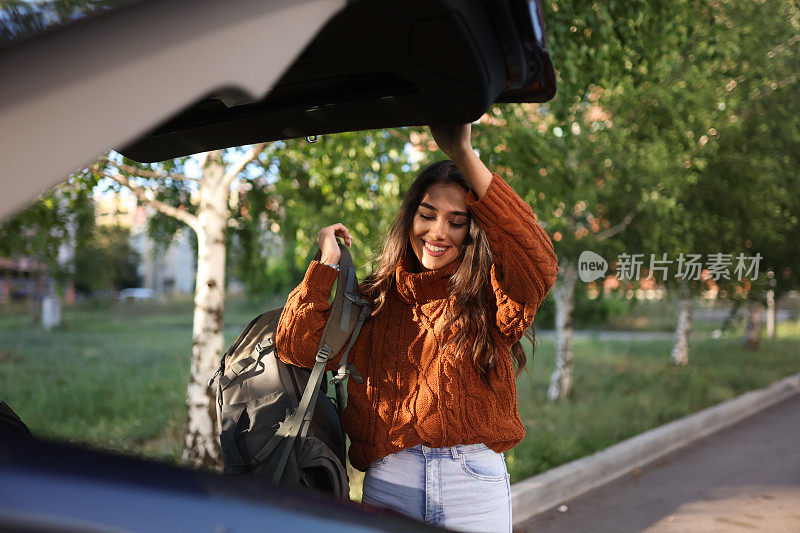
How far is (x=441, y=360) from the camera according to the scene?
2.12m

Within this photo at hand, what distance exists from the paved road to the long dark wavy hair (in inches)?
135

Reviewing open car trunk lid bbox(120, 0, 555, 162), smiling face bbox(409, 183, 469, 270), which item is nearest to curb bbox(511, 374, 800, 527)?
smiling face bbox(409, 183, 469, 270)

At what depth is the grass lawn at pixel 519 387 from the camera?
24.5 ft

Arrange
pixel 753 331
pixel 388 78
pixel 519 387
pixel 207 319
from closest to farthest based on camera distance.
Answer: pixel 388 78, pixel 207 319, pixel 519 387, pixel 753 331

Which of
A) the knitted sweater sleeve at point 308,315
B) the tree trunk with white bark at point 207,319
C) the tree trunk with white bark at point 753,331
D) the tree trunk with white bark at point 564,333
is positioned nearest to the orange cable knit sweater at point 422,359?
the knitted sweater sleeve at point 308,315

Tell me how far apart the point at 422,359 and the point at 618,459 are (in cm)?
536

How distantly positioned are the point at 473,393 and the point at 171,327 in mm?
26109

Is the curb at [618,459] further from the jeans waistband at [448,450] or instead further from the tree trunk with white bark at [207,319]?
the jeans waistband at [448,450]

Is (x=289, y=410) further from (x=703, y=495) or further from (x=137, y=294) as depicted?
(x=137, y=294)

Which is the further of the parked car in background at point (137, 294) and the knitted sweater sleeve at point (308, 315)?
the parked car in background at point (137, 294)

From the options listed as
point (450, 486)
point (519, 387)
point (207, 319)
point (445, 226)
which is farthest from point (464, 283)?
point (519, 387)

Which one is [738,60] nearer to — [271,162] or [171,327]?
[271,162]

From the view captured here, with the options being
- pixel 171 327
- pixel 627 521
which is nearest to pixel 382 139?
pixel 627 521

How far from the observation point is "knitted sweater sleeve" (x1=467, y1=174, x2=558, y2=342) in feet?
6.17
